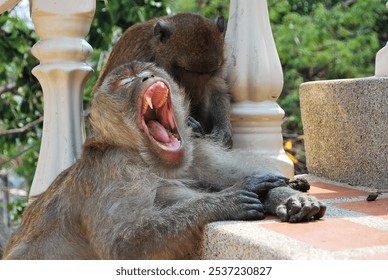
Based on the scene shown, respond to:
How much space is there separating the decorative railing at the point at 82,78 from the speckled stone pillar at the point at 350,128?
15.6 inches

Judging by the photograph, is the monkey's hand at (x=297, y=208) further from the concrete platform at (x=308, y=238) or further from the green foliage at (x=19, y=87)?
the green foliage at (x=19, y=87)

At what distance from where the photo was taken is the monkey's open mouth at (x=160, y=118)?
7.82 feet

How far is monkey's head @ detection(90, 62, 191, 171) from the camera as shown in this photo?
2.36 metres

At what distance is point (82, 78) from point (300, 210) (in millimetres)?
1170

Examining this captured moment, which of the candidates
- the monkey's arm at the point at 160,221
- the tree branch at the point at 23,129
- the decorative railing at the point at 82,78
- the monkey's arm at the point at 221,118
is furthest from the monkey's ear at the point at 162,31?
the tree branch at the point at 23,129

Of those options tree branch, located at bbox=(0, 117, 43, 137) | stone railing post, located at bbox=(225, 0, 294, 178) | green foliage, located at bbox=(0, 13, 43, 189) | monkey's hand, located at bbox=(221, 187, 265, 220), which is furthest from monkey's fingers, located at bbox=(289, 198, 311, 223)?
tree branch, located at bbox=(0, 117, 43, 137)

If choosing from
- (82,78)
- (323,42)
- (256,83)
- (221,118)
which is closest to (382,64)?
(256,83)

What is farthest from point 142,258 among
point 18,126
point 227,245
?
point 18,126

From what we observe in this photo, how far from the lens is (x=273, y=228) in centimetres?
201

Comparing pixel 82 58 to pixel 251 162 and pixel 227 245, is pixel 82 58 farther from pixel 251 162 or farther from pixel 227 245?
pixel 227 245

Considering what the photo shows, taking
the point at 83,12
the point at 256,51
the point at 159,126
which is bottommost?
the point at 159,126

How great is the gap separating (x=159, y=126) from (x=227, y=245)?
640mm

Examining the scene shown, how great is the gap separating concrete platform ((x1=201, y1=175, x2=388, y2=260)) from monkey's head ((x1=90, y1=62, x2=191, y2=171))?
1.32 ft

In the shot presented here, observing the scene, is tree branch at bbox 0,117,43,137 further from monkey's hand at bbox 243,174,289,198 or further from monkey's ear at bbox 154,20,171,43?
monkey's hand at bbox 243,174,289,198
